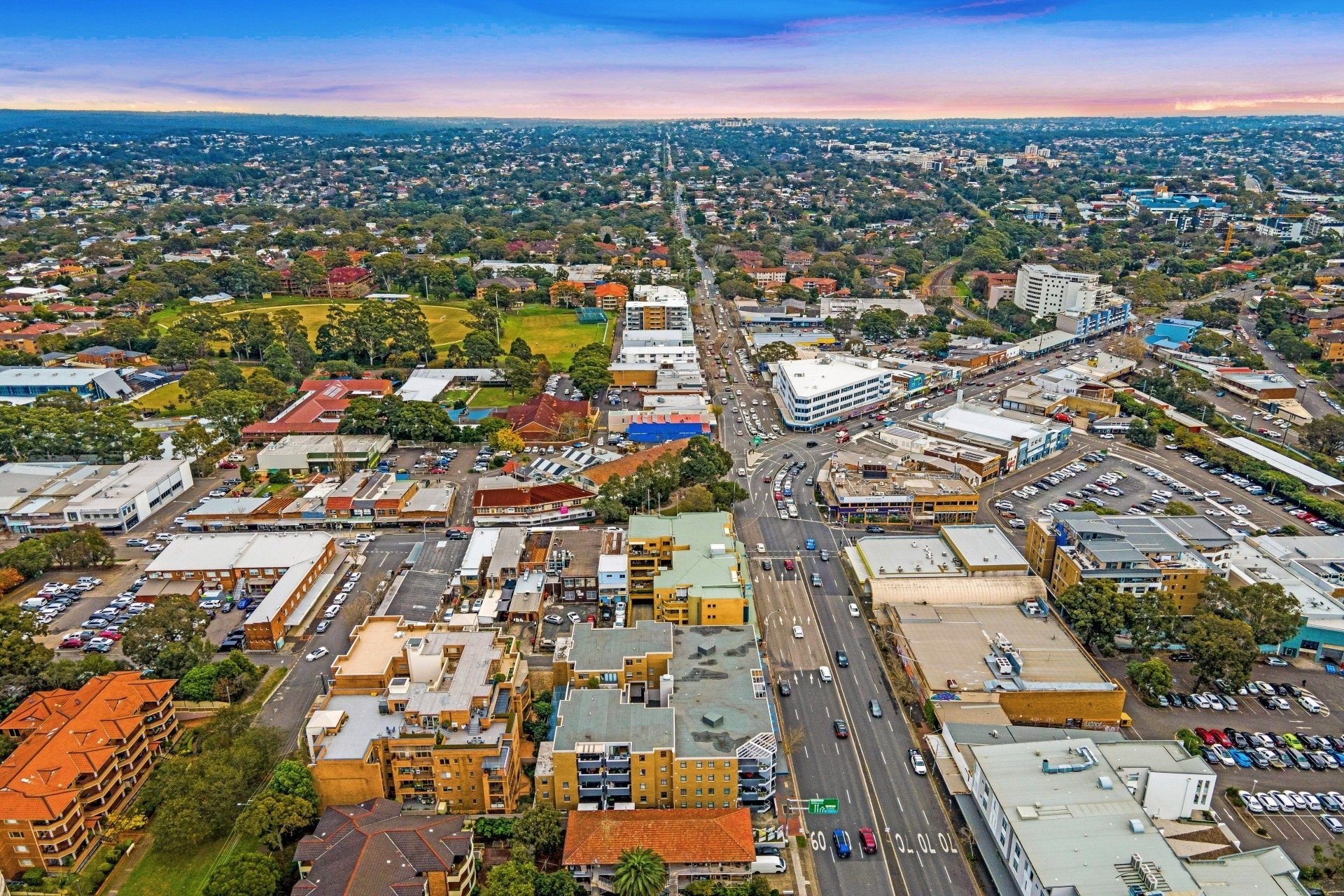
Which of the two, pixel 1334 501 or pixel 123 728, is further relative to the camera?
pixel 1334 501

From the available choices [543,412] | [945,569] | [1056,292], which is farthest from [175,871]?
[1056,292]

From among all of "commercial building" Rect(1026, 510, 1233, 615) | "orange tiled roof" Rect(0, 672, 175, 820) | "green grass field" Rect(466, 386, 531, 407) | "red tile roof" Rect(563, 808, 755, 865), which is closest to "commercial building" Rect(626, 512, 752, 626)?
"red tile roof" Rect(563, 808, 755, 865)

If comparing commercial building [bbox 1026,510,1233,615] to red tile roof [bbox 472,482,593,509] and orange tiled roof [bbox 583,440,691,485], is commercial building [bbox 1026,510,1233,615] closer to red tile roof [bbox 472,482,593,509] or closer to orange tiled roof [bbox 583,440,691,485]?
orange tiled roof [bbox 583,440,691,485]

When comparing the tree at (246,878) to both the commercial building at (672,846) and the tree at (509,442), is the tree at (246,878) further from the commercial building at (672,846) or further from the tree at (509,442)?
the tree at (509,442)

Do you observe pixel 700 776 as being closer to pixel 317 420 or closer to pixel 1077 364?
pixel 317 420

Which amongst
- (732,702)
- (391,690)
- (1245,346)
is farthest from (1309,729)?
(1245,346)

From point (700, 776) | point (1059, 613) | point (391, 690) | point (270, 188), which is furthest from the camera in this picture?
point (270, 188)

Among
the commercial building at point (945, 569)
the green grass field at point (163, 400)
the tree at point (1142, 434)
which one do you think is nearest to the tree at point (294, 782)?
the commercial building at point (945, 569)
